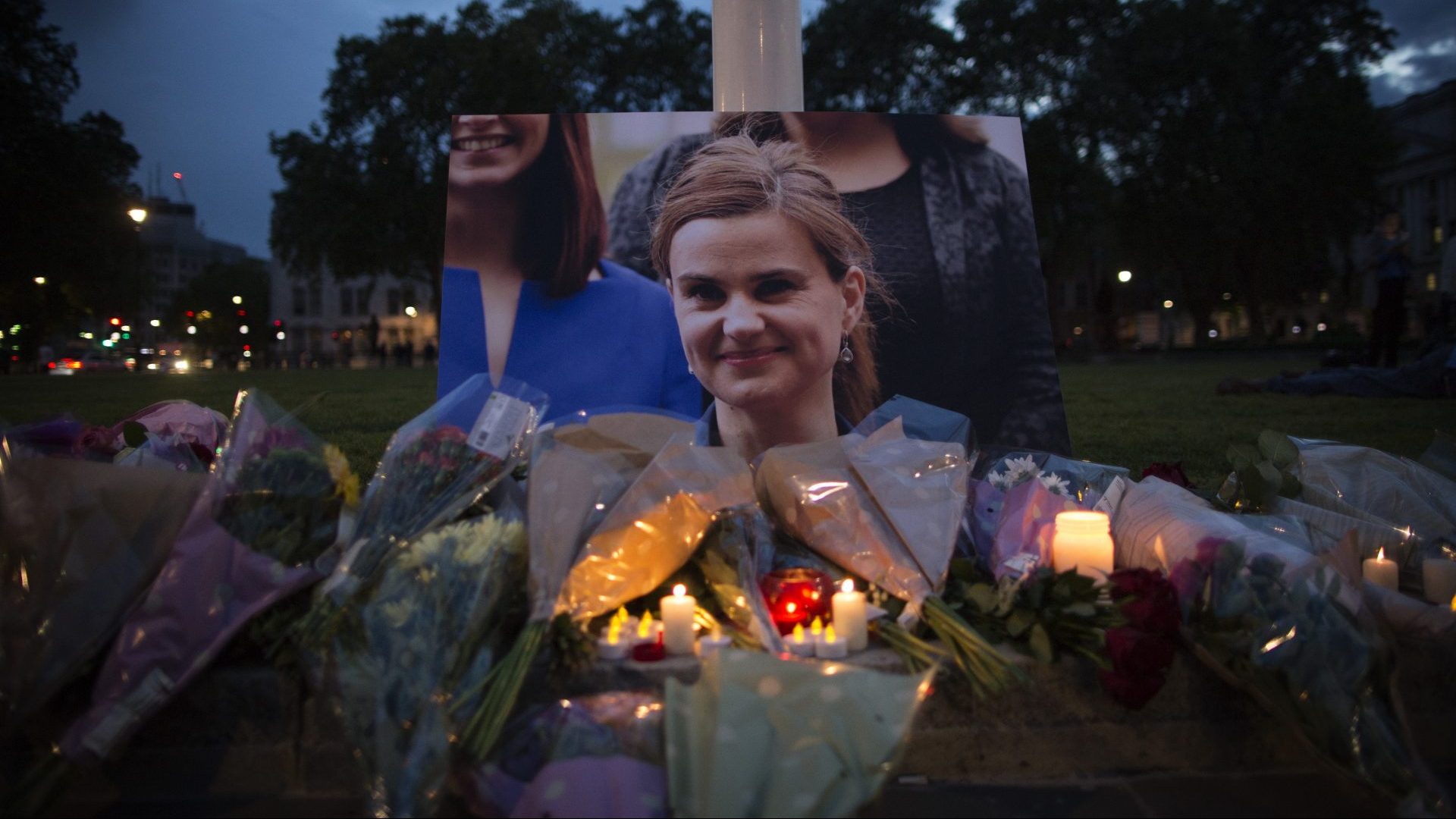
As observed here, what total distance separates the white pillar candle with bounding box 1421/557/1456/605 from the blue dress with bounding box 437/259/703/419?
2.53 meters

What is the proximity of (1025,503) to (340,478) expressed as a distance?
193 centimetres

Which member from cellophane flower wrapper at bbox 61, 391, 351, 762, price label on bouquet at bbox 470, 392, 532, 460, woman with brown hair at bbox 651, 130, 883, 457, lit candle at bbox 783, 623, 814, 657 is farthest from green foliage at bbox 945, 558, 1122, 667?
cellophane flower wrapper at bbox 61, 391, 351, 762

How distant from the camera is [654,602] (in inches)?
107

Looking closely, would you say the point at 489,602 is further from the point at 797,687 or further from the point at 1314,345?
the point at 1314,345

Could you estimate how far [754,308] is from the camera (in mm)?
4082

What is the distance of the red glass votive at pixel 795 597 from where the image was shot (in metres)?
2.56

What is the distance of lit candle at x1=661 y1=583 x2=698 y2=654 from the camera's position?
2.42m

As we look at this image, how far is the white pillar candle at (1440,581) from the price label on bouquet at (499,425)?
97.4 inches

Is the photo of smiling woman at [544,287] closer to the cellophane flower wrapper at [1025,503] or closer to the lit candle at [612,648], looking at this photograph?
the cellophane flower wrapper at [1025,503]

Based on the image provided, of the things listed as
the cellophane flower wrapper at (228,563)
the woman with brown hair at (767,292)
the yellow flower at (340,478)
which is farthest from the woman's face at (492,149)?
the yellow flower at (340,478)

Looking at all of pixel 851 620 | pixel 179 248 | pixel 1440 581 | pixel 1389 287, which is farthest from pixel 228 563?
pixel 179 248

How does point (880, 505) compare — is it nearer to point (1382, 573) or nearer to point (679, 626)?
point (679, 626)

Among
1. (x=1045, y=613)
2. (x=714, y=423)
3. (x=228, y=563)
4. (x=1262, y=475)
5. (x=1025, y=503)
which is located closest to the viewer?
(x=228, y=563)

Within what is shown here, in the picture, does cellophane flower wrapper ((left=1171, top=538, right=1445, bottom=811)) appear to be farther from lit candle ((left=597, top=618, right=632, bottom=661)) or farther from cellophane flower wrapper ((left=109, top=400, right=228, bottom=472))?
cellophane flower wrapper ((left=109, top=400, right=228, bottom=472))
